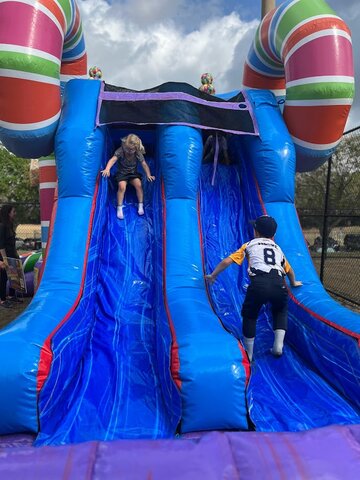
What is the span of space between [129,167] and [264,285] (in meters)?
2.04

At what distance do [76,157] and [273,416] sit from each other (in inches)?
106

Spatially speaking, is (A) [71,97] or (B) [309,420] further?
(A) [71,97]

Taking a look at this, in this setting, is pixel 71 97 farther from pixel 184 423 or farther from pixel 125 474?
pixel 125 474

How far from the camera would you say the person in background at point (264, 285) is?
8.98ft

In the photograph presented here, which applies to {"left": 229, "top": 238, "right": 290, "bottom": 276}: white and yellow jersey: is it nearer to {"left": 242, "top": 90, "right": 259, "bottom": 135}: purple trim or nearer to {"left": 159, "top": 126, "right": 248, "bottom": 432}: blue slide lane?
{"left": 159, "top": 126, "right": 248, "bottom": 432}: blue slide lane

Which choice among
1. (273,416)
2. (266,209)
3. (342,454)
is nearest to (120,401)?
A: (273,416)

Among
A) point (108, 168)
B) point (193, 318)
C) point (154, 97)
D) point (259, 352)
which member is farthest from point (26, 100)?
point (259, 352)

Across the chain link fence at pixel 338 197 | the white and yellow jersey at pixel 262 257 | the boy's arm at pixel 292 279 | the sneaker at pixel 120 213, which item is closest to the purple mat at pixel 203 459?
the white and yellow jersey at pixel 262 257

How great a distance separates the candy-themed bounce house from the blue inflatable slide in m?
0.01

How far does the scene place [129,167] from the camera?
4059 millimetres

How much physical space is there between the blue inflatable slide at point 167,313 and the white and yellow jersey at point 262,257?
1.26 feet

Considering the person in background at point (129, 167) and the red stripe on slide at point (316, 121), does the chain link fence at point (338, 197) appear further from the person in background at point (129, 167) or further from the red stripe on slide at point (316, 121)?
the person in background at point (129, 167)

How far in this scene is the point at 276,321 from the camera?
9.42 feet

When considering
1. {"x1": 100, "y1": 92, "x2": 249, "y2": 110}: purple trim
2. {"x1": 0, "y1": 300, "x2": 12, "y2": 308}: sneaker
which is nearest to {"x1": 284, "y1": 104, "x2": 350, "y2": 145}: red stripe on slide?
{"x1": 100, "y1": 92, "x2": 249, "y2": 110}: purple trim
